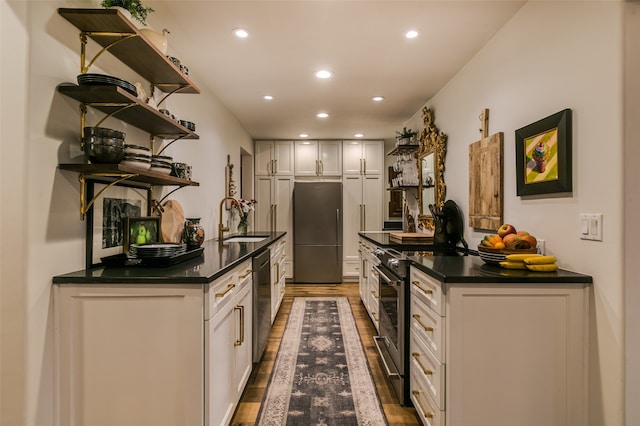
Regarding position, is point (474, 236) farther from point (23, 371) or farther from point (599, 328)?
point (23, 371)

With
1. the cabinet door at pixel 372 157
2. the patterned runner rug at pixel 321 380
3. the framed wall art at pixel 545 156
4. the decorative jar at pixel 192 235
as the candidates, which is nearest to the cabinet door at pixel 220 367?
the patterned runner rug at pixel 321 380

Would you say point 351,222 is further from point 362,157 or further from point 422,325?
point 422,325

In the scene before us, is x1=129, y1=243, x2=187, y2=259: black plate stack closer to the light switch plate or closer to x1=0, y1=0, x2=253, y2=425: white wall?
x1=0, y1=0, x2=253, y2=425: white wall

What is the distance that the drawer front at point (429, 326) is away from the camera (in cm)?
155

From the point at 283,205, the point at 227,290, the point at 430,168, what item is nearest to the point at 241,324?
the point at 227,290

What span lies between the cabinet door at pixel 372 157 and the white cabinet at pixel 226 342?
3.74 meters

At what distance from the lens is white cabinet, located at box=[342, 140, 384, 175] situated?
18.5 ft

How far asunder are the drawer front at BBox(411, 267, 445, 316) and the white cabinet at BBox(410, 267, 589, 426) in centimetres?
8

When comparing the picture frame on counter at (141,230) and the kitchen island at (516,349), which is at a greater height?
the picture frame on counter at (141,230)

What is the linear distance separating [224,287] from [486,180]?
6.28ft

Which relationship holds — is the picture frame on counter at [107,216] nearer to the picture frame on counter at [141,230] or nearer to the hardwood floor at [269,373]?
the picture frame on counter at [141,230]

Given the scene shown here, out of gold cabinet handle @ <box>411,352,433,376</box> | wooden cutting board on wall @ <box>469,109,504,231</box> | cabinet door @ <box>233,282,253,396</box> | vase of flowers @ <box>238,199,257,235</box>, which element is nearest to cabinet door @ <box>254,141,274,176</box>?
vase of flowers @ <box>238,199,257,235</box>

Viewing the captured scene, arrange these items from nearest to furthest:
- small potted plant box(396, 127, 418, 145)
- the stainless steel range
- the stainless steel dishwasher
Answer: the stainless steel range, the stainless steel dishwasher, small potted plant box(396, 127, 418, 145)

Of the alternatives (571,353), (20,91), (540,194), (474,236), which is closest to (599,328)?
(571,353)
